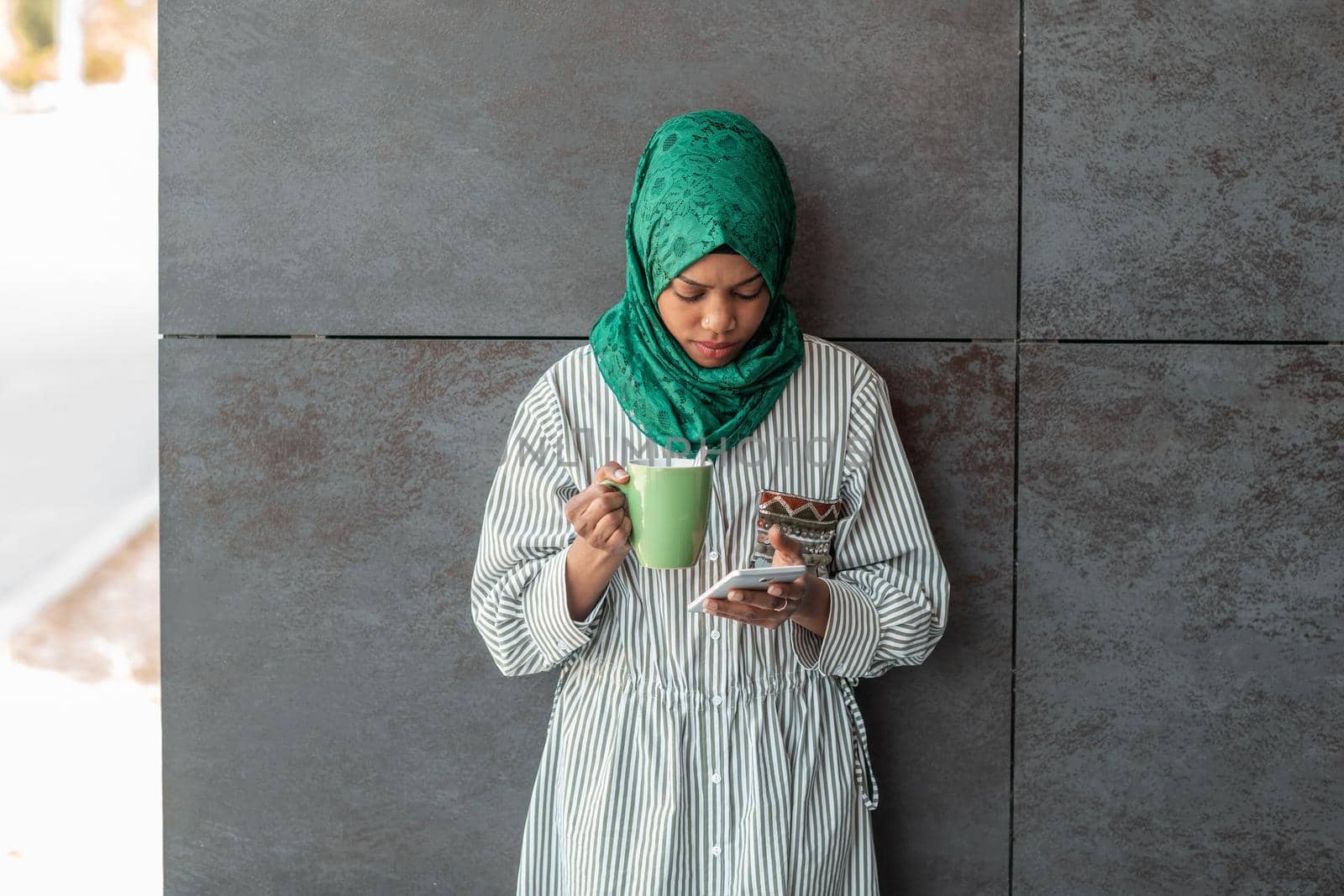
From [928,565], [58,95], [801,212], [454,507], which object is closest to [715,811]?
[928,565]

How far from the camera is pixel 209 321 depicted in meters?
2.14

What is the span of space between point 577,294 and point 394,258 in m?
0.40

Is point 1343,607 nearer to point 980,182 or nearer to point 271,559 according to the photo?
point 980,182

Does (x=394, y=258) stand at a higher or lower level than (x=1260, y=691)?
higher

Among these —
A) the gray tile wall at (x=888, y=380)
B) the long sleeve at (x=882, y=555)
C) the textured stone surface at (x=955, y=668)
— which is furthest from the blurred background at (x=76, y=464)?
the textured stone surface at (x=955, y=668)

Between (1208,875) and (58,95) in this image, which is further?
(58,95)

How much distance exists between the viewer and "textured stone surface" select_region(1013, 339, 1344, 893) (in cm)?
215

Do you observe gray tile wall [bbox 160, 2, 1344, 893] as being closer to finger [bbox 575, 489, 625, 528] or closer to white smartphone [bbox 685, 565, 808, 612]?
finger [bbox 575, 489, 625, 528]

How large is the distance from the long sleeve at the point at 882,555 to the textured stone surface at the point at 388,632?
0.90ft

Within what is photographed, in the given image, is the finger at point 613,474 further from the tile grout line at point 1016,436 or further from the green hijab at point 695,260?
the tile grout line at point 1016,436

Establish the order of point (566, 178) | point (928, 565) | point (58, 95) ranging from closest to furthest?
point (928, 565)
point (566, 178)
point (58, 95)

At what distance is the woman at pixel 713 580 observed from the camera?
1685 mm

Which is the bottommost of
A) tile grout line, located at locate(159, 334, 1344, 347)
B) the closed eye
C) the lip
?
the lip

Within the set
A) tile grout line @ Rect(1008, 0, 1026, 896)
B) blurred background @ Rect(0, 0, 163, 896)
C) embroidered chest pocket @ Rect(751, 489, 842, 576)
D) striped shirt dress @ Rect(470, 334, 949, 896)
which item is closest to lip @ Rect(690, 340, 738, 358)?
striped shirt dress @ Rect(470, 334, 949, 896)
